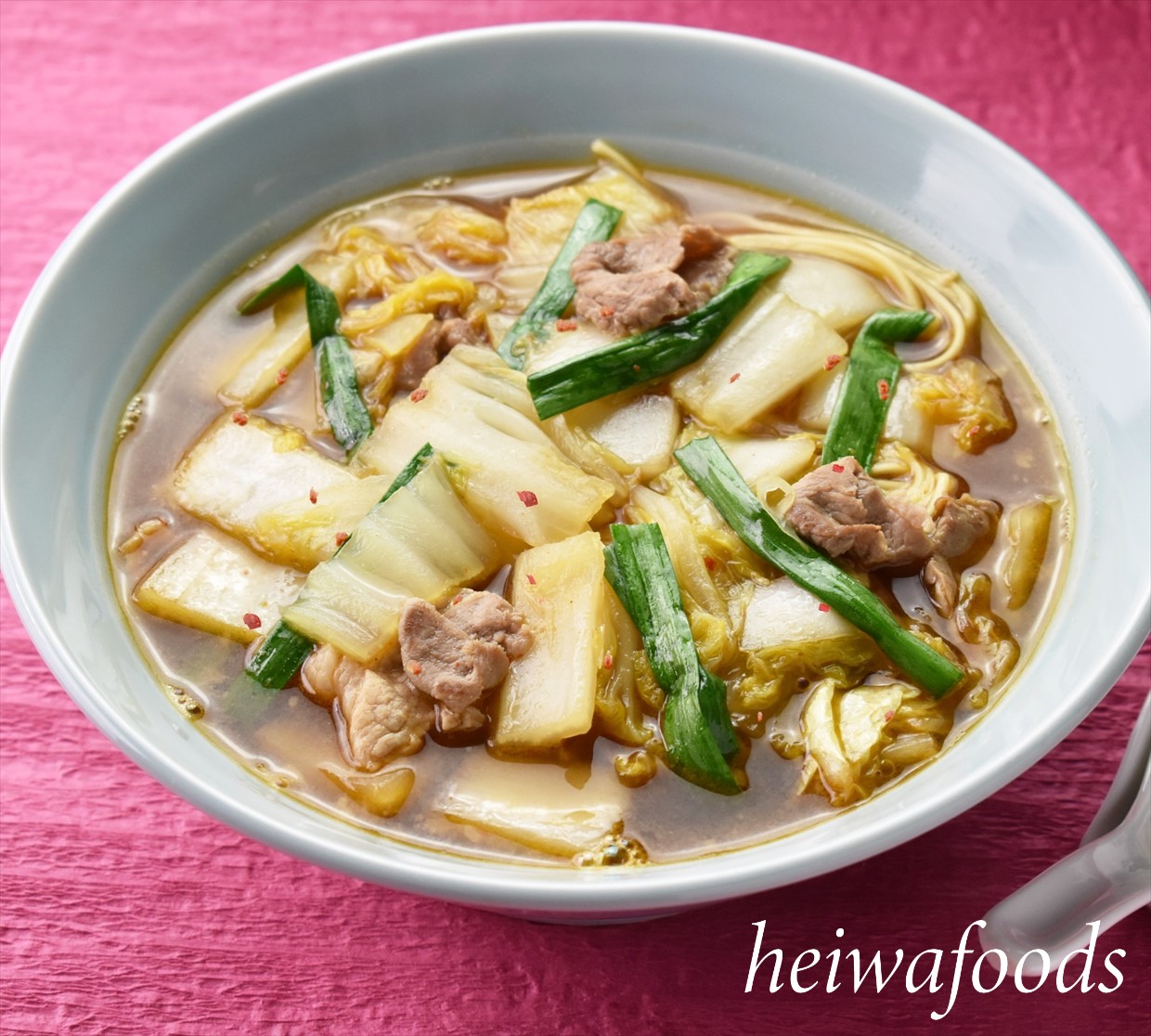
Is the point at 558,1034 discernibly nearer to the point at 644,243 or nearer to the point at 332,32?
the point at 644,243

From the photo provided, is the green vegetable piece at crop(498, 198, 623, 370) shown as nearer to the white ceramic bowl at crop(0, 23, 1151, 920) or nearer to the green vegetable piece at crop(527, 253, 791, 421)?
the green vegetable piece at crop(527, 253, 791, 421)

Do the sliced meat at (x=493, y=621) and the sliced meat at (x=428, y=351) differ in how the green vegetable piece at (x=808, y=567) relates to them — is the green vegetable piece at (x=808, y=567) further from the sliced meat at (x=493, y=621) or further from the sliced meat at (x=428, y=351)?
the sliced meat at (x=428, y=351)

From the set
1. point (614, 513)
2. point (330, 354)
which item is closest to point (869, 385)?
point (614, 513)

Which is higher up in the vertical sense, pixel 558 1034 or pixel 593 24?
pixel 593 24

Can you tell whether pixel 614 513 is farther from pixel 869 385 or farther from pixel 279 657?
pixel 279 657

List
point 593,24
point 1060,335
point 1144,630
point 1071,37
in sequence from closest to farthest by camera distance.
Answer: point 1144,630 < point 1060,335 < point 593,24 < point 1071,37

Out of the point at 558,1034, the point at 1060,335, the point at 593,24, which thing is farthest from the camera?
the point at 593,24

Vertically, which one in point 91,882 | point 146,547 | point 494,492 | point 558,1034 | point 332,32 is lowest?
point 91,882

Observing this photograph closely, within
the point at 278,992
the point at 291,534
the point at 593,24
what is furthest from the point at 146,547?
the point at 593,24

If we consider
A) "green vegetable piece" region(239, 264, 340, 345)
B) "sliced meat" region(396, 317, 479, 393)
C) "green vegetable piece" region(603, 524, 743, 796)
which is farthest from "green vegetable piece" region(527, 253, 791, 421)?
"green vegetable piece" region(239, 264, 340, 345)
